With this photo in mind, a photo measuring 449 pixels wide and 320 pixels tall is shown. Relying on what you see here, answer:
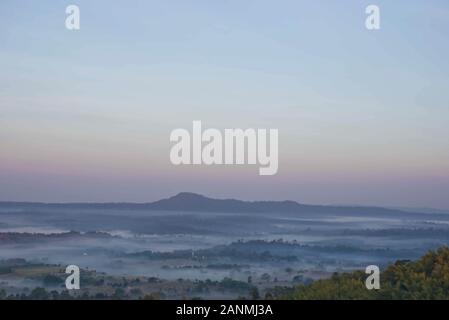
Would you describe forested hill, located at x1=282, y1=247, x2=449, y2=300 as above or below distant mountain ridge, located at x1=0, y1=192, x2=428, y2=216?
below

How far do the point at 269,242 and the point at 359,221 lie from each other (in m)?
1.01

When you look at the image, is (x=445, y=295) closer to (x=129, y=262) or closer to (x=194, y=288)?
(x=194, y=288)

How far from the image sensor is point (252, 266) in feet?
25.3

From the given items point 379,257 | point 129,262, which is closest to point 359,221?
point 379,257

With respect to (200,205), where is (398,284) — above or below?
below

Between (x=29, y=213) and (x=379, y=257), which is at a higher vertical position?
(x=29, y=213)

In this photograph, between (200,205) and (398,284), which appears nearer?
(398,284)

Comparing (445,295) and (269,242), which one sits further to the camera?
(269,242)

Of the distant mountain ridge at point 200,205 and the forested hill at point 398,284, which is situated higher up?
the distant mountain ridge at point 200,205

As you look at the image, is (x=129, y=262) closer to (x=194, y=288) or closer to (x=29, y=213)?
(x=194, y=288)

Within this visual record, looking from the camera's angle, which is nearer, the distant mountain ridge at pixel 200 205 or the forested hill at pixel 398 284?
the forested hill at pixel 398 284

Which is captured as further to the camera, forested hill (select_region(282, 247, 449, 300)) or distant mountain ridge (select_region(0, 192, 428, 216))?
distant mountain ridge (select_region(0, 192, 428, 216))
